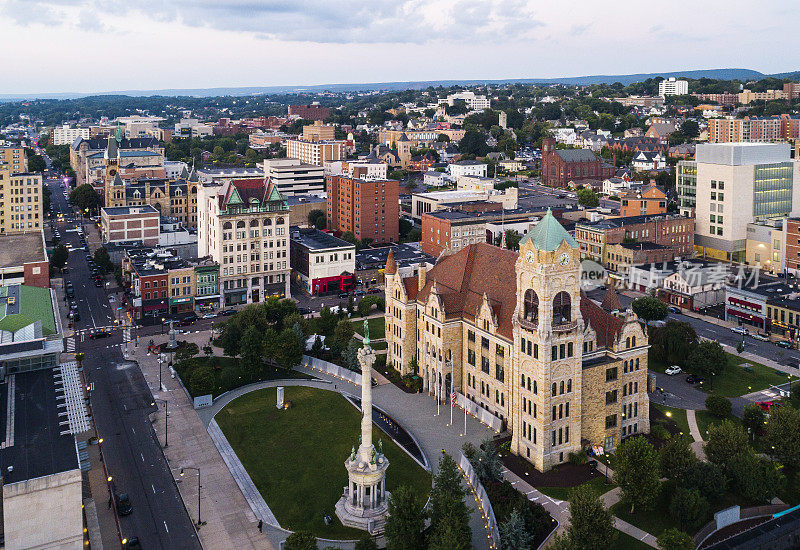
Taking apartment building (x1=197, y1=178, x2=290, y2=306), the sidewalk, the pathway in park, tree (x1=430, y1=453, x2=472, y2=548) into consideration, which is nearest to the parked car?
the sidewalk

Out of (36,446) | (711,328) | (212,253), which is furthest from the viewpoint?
(212,253)

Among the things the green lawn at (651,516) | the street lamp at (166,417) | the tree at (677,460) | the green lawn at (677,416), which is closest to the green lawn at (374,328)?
the street lamp at (166,417)

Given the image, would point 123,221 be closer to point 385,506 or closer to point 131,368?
point 131,368

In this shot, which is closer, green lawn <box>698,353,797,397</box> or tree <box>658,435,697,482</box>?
tree <box>658,435,697,482</box>

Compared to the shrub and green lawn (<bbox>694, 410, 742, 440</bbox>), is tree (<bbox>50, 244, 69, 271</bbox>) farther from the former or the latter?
green lawn (<bbox>694, 410, 742, 440</bbox>)

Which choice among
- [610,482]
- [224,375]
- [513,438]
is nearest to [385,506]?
[513,438]

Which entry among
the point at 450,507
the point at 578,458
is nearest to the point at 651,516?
the point at 578,458

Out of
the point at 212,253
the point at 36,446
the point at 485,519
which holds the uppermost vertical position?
the point at 212,253

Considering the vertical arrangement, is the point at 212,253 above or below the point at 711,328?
above
